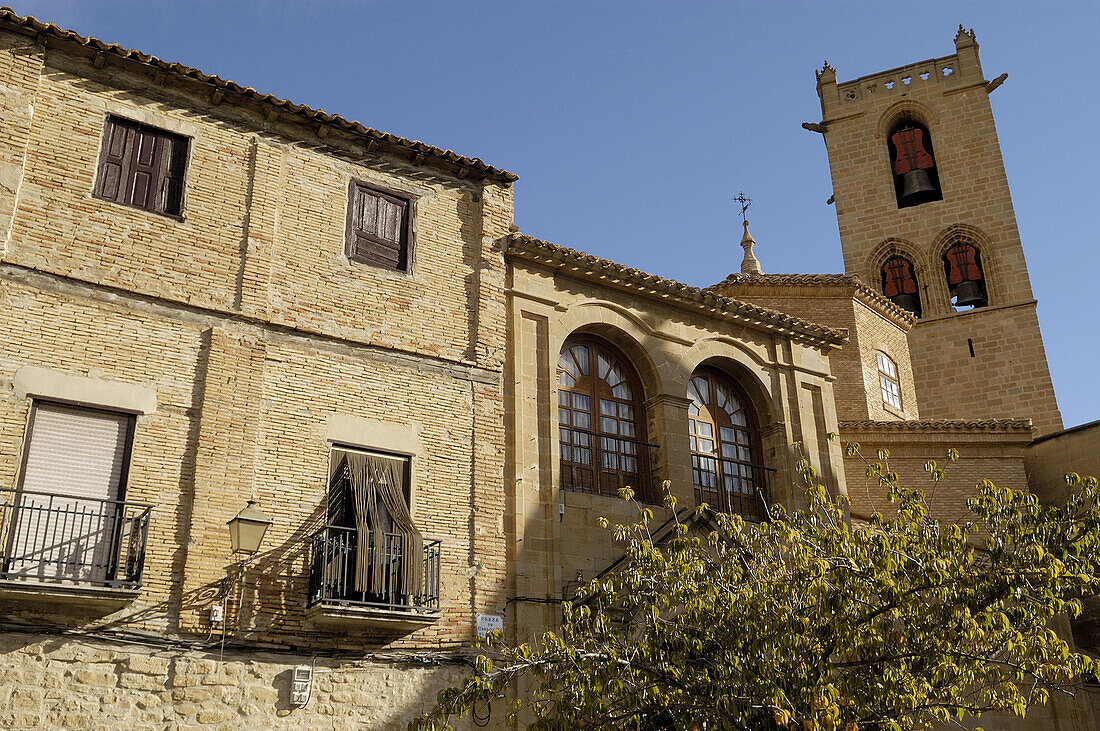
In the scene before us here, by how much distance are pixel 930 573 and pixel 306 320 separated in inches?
284

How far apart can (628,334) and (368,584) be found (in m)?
5.68

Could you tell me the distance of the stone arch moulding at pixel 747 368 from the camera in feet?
52.3

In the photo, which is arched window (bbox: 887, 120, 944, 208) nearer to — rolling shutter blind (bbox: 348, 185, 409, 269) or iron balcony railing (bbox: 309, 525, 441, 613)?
rolling shutter blind (bbox: 348, 185, 409, 269)

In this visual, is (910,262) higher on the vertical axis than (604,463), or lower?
higher

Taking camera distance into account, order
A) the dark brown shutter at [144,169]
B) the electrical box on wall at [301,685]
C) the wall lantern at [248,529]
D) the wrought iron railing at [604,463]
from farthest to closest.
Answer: the wrought iron railing at [604,463]
the dark brown shutter at [144,169]
the electrical box on wall at [301,685]
the wall lantern at [248,529]

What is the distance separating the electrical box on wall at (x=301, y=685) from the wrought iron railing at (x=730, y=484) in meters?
6.23

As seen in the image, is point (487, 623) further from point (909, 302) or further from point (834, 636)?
point (909, 302)

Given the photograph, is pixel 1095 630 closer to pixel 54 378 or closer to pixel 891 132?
pixel 54 378

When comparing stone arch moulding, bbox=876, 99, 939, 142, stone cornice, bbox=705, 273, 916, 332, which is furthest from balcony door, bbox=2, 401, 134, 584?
stone arch moulding, bbox=876, 99, 939, 142

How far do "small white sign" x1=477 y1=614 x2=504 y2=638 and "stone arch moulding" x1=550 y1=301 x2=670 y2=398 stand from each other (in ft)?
13.5

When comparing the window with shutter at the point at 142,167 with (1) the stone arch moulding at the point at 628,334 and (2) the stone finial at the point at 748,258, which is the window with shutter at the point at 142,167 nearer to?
(1) the stone arch moulding at the point at 628,334

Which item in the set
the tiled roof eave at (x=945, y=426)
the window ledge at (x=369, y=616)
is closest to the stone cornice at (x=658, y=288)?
the tiled roof eave at (x=945, y=426)

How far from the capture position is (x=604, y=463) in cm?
1436

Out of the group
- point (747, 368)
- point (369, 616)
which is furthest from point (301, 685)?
point (747, 368)
